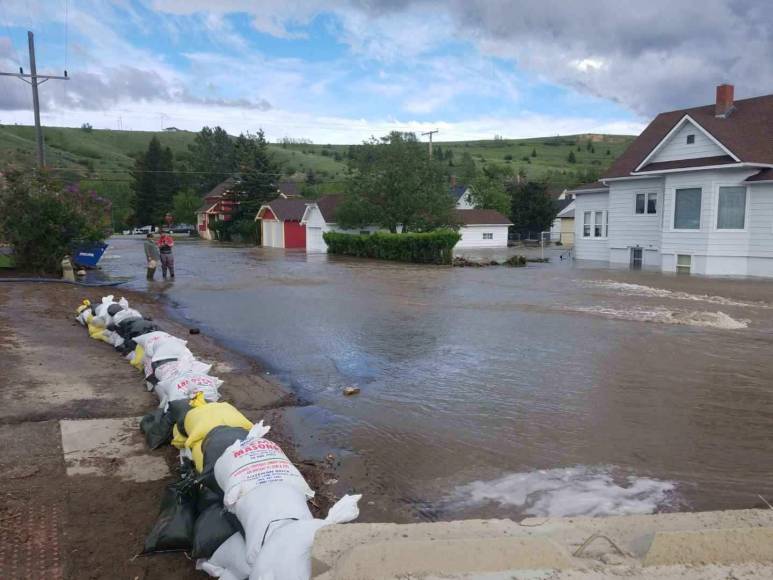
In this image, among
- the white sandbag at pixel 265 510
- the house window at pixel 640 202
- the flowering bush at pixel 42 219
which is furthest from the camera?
the house window at pixel 640 202

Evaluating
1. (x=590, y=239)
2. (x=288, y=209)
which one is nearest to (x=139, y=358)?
(x=590, y=239)

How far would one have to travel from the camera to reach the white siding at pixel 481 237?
4547 cm

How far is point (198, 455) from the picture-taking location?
4395mm

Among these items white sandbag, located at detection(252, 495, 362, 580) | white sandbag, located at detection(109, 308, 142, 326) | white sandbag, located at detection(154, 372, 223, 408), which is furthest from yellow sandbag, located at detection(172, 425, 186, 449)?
white sandbag, located at detection(109, 308, 142, 326)

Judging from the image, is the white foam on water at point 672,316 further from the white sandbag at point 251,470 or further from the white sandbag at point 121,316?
the white sandbag at point 251,470

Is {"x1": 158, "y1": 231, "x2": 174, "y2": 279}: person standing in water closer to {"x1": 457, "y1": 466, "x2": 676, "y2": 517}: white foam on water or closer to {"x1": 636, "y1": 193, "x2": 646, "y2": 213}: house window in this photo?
{"x1": 457, "y1": 466, "x2": 676, "y2": 517}: white foam on water

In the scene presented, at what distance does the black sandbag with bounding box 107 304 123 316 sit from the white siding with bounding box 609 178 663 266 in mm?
19737

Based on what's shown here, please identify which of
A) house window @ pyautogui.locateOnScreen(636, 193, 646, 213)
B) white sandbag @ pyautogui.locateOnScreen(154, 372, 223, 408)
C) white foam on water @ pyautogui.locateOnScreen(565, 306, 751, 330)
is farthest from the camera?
house window @ pyautogui.locateOnScreen(636, 193, 646, 213)

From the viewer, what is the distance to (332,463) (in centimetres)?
531

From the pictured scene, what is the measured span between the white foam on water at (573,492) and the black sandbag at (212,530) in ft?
5.80

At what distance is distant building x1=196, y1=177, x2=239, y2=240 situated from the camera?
186 feet

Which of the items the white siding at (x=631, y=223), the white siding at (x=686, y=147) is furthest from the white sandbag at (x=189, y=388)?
the white siding at (x=631, y=223)

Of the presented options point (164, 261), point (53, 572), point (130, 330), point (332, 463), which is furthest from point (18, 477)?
point (164, 261)

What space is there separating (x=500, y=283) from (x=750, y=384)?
12.2m
